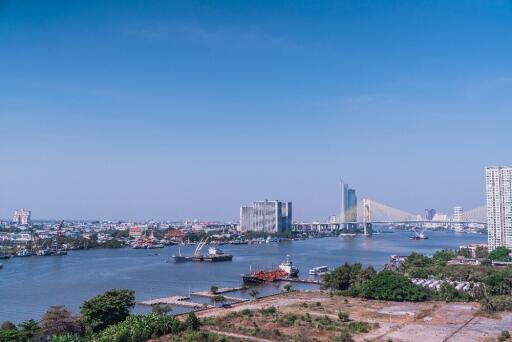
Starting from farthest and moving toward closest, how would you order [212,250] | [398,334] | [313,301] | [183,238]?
[183,238] < [212,250] < [313,301] < [398,334]

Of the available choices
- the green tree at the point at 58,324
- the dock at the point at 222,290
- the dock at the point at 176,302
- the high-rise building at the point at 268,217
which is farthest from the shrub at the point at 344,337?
the high-rise building at the point at 268,217

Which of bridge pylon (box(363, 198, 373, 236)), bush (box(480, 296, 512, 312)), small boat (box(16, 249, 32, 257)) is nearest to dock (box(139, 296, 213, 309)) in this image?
bush (box(480, 296, 512, 312))

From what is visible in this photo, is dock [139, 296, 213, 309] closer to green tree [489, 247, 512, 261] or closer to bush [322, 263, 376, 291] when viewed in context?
bush [322, 263, 376, 291]

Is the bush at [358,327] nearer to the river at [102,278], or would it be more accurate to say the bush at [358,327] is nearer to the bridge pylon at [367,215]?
the river at [102,278]

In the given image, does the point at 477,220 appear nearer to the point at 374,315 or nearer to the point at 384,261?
the point at 384,261

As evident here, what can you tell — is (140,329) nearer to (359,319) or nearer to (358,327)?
(358,327)

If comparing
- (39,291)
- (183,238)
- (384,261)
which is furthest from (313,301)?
(183,238)

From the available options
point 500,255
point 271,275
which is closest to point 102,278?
point 271,275
